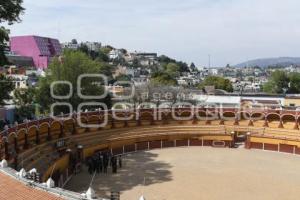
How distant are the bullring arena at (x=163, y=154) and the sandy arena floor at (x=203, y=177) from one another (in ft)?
0.19

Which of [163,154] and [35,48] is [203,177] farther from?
[35,48]

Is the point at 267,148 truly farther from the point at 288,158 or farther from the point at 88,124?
the point at 88,124

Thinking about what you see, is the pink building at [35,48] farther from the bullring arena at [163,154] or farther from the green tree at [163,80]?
the bullring arena at [163,154]

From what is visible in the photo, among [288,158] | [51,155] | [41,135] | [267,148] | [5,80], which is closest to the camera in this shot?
[5,80]

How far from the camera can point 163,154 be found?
117 ft

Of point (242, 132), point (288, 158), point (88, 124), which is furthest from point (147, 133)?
point (288, 158)

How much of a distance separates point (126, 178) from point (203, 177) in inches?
200

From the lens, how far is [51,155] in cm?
2803

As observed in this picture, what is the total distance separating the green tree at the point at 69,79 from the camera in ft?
151

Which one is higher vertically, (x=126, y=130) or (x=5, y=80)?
(x=5, y=80)

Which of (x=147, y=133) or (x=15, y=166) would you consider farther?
(x=147, y=133)


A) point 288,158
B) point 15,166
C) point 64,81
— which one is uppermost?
point 64,81

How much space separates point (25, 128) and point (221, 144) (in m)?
19.4

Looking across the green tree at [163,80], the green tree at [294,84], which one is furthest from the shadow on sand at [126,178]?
the green tree at [294,84]
